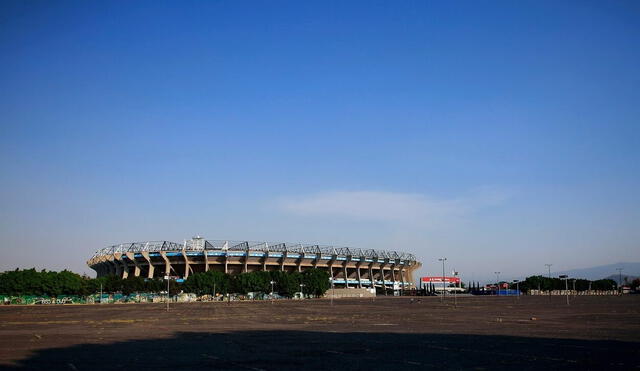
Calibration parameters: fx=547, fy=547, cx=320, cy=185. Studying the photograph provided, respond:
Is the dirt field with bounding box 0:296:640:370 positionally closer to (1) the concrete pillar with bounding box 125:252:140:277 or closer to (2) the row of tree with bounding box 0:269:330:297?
(2) the row of tree with bounding box 0:269:330:297

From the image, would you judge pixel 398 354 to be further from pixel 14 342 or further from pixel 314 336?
pixel 14 342

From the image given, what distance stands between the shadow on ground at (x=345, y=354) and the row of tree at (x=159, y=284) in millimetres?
109415

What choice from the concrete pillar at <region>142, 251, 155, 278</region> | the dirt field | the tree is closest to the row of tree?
the tree

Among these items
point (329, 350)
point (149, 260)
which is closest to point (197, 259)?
point (149, 260)

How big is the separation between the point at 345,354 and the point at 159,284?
130m

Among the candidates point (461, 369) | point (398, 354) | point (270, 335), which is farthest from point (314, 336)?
point (461, 369)

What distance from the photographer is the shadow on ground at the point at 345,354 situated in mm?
16531

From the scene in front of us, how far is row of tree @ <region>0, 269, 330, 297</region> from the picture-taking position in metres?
120

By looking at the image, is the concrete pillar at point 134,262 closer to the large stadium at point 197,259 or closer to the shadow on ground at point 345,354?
the large stadium at point 197,259

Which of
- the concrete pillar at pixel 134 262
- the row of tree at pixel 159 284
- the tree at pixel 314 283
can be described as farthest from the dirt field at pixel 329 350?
the concrete pillar at pixel 134 262

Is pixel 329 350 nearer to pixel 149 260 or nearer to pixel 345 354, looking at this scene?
pixel 345 354

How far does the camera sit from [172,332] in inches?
1209

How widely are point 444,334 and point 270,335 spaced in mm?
8868

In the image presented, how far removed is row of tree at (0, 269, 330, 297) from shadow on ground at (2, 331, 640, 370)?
109 metres
